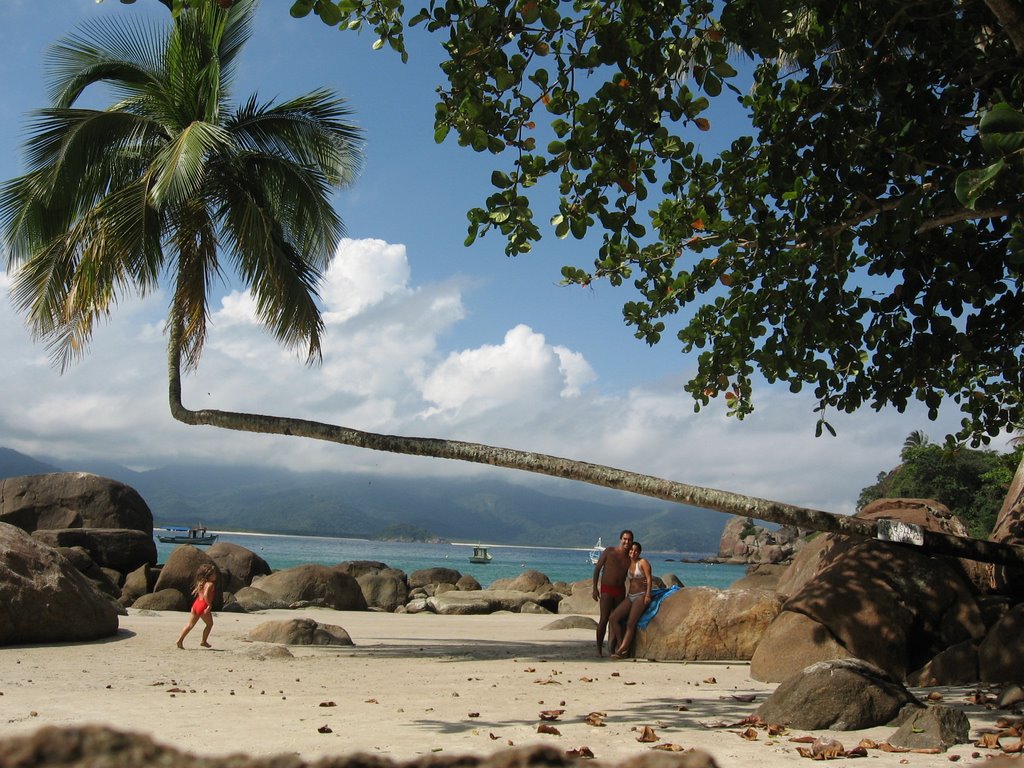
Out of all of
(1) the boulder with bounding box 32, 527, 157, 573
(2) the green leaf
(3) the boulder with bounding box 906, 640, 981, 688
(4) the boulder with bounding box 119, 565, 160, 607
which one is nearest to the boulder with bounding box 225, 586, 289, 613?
(4) the boulder with bounding box 119, 565, 160, 607

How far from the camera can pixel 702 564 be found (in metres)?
159

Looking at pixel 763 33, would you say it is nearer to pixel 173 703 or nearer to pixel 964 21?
pixel 964 21

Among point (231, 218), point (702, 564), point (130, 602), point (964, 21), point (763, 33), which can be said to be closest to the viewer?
point (763, 33)

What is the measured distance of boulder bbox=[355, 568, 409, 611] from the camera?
972 inches

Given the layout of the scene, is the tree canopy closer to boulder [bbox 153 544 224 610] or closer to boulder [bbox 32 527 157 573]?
boulder [bbox 153 544 224 610]

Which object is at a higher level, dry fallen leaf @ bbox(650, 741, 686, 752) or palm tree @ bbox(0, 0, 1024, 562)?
palm tree @ bbox(0, 0, 1024, 562)

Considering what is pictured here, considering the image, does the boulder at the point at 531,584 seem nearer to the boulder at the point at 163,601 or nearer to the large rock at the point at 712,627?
the boulder at the point at 163,601

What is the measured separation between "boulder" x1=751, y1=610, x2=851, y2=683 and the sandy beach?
39cm

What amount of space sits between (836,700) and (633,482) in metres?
3.62

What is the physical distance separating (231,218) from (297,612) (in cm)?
1135

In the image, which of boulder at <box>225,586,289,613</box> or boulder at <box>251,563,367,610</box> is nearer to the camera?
boulder at <box>225,586,289,613</box>

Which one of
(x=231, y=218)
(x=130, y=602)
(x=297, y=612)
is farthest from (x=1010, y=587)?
(x=130, y=602)

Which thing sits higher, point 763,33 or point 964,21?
point 964,21

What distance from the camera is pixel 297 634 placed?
12344 millimetres
